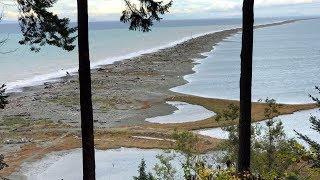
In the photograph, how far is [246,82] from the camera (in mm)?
10523

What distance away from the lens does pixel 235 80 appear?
227 feet

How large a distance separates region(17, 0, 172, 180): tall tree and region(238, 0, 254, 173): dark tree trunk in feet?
5.17

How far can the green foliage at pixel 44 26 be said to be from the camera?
10.6 m

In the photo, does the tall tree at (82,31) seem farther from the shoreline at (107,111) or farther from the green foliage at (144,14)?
the shoreline at (107,111)

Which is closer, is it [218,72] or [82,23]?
[82,23]

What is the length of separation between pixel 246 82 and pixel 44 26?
14.1ft

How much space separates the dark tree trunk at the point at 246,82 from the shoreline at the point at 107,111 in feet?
63.8

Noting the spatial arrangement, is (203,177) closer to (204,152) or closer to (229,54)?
(204,152)

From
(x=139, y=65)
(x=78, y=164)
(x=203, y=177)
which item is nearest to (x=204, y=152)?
(x=78, y=164)

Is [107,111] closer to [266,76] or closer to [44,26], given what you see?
[266,76]

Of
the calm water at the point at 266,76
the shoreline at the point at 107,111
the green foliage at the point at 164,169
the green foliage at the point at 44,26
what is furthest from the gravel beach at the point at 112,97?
the green foliage at the point at 44,26

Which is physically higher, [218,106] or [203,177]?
[203,177]

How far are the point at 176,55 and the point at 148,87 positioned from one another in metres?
43.0

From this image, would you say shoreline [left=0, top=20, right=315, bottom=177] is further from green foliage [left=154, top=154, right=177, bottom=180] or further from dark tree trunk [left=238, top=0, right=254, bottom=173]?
dark tree trunk [left=238, top=0, right=254, bottom=173]
